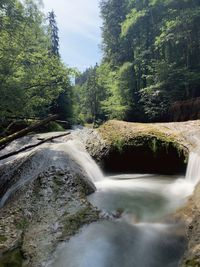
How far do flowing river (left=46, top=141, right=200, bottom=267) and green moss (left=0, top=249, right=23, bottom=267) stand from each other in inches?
18.6

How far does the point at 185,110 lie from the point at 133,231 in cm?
1543

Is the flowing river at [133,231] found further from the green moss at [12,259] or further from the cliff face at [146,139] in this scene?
the cliff face at [146,139]

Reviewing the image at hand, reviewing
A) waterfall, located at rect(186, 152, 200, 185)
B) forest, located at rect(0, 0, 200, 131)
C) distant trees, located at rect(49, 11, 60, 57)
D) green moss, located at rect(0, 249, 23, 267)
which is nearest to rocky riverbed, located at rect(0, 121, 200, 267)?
green moss, located at rect(0, 249, 23, 267)

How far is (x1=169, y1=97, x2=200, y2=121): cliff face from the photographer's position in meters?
18.2

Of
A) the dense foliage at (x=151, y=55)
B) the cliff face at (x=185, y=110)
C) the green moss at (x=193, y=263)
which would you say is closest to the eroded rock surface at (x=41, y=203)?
the green moss at (x=193, y=263)

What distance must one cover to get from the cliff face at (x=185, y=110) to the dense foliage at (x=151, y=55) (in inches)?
40.9

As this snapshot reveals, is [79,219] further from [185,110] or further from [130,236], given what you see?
[185,110]

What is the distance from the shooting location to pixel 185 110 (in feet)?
62.8

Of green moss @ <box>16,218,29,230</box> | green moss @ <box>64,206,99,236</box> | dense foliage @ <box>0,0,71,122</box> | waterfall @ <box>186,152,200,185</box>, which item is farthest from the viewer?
dense foliage @ <box>0,0,71,122</box>

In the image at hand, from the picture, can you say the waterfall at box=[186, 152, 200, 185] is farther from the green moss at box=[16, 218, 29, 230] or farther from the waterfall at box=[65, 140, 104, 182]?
the green moss at box=[16, 218, 29, 230]

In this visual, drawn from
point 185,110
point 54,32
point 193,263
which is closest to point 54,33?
point 54,32

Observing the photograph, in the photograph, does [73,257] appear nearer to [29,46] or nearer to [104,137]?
[104,137]

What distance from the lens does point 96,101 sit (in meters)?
53.6

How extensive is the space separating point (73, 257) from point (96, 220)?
1188 millimetres
